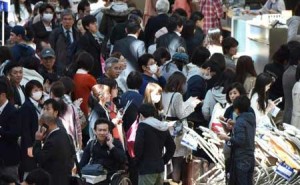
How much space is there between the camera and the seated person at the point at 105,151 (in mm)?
13891

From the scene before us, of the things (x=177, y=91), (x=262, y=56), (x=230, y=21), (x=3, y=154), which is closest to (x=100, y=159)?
(x=3, y=154)

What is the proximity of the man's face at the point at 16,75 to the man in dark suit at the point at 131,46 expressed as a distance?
3.00 meters

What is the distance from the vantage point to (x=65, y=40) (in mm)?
19234

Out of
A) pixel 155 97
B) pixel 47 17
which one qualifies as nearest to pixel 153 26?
pixel 47 17

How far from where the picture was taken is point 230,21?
24.2m

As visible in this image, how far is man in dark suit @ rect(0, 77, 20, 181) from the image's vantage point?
1402 cm

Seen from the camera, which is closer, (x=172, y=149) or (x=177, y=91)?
(x=172, y=149)

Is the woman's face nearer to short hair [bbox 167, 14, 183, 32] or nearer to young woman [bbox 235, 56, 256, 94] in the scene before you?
young woman [bbox 235, 56, 256, 94]

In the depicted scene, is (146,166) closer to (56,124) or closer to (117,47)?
(56,124)

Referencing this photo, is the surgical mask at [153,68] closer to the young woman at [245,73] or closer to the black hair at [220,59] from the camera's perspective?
the black hair at [220,59]

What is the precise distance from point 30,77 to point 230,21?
870cm

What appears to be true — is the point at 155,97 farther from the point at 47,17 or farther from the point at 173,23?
the point at 47,17

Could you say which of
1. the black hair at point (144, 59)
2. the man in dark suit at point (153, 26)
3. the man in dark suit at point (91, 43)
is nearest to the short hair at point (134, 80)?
the black hair at point (144, 59)

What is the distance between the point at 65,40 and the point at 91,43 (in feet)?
1.86
